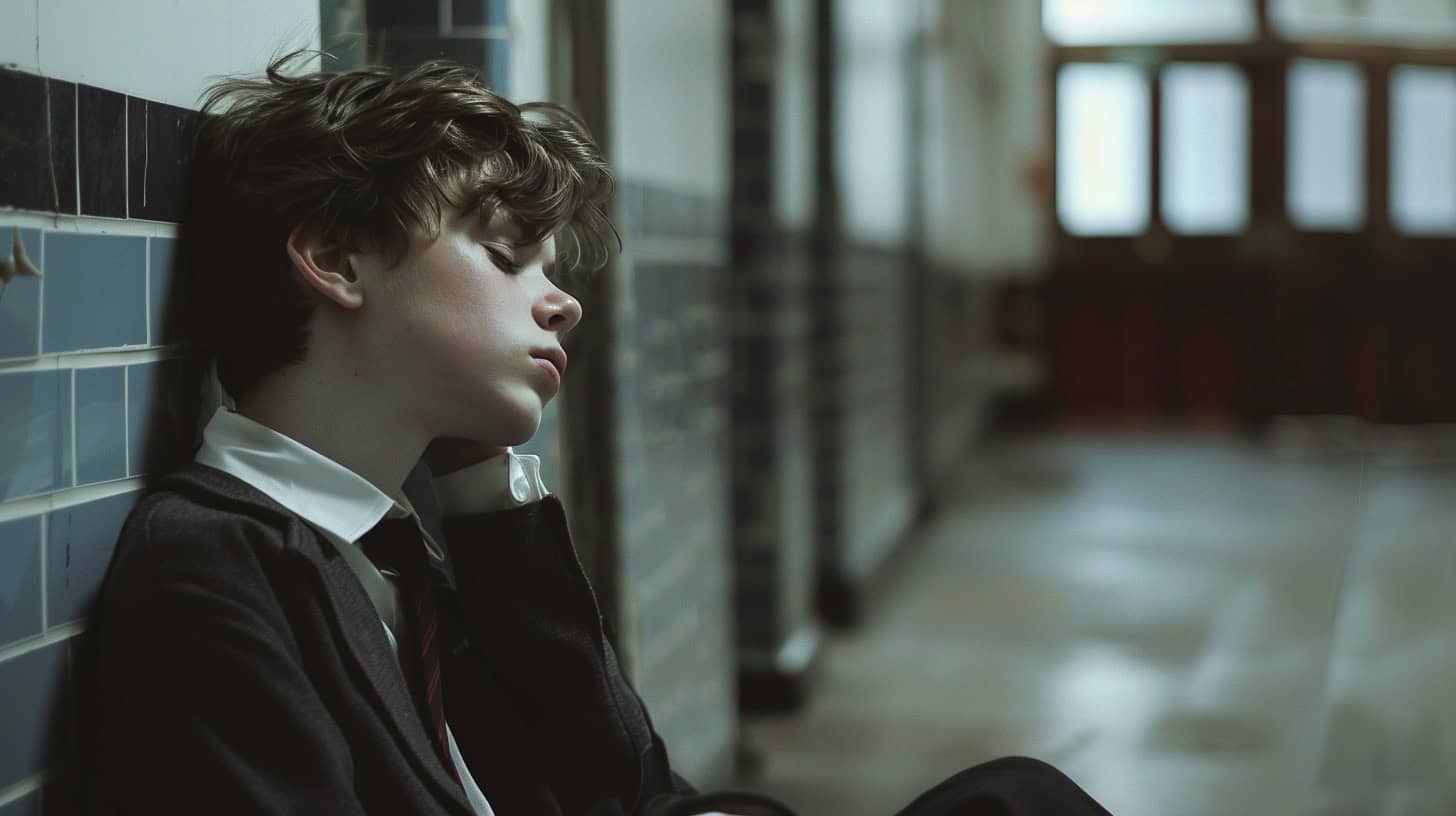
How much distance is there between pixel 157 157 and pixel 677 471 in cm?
160

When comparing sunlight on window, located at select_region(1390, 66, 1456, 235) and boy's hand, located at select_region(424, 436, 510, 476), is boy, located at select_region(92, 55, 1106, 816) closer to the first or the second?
boy's hand, located at select_region(424, 436, 510, 476)

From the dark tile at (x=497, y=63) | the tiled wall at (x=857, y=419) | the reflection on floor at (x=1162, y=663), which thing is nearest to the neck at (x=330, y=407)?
the dark tile at (x=497, y=63)

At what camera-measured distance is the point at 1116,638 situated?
155 inches

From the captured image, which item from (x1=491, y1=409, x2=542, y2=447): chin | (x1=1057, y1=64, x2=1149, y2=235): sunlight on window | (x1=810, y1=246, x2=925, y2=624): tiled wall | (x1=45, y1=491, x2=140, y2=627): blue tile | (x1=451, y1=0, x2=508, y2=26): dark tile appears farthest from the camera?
(x1=1057, y1=64, x2=1149, y2=235): sunlight on window

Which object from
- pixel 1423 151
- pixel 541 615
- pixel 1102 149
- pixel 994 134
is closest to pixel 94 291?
pixel 541 615

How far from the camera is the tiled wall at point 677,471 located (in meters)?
2.21

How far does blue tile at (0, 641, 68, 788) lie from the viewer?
867 mm

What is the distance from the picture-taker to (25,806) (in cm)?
89

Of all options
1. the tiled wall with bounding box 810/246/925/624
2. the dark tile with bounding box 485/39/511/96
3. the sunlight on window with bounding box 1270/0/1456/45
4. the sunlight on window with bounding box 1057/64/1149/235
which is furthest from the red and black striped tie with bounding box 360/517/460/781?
the sunlight on window with bounding box 1270/0/1456/45

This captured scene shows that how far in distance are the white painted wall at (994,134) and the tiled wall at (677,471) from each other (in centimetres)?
A: 467

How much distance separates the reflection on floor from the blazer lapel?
1776 millimetres

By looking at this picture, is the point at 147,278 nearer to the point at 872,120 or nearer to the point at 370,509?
the point at 370,509

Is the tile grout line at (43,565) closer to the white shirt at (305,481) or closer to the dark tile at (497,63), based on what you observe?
the white shirt at (305,481)

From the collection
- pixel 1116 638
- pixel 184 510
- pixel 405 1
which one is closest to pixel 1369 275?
pixel 1116 638
